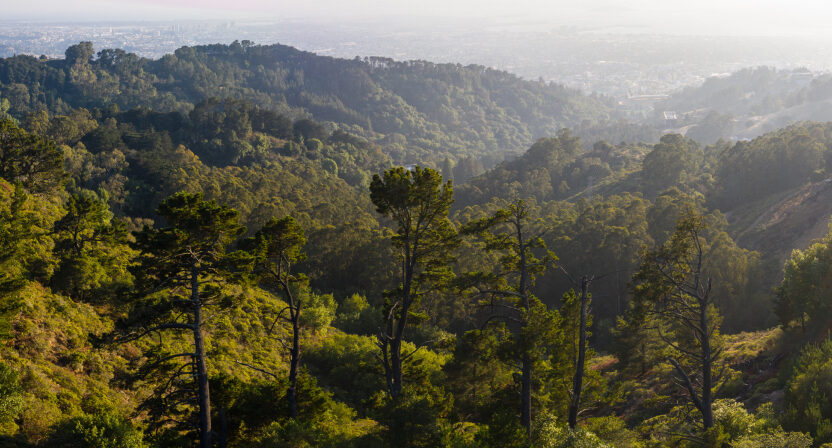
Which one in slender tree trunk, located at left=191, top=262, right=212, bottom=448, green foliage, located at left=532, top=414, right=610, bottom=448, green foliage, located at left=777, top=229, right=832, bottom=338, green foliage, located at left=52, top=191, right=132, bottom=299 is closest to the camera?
slender tree trunk, located at left=191, top=262, right=212, bottom=448

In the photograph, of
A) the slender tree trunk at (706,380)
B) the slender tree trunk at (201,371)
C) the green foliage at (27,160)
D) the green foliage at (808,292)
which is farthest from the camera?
the green foliage at (27,160)

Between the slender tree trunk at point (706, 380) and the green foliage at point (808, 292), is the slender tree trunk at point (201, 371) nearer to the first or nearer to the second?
the slender tree trunk at point (706, 380)

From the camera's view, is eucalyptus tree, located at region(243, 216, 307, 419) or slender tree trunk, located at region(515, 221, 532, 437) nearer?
eucalyptus tree, located at region(243, 216, 307, 419)

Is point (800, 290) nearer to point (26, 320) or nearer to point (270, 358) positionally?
point (270, 358)

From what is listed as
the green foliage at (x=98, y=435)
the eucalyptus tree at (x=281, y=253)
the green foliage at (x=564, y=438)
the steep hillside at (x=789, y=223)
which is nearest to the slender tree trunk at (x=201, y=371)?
the green foliage at (x=98, y=435)

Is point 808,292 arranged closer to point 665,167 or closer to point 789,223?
point 789,223

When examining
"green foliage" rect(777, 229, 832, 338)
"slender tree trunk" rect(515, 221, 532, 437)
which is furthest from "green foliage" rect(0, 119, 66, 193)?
"green foliage" rect(777, 229, 832, 338)

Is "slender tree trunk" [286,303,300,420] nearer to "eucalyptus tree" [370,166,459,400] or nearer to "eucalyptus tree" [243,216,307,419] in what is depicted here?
"eucalyptus tree" [243,216,307,419]

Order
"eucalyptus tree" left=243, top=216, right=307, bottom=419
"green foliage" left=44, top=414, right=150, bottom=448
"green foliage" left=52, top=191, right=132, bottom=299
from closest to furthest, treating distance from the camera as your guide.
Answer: "green foliage" left=44, top=414, right=150, bottom=448 → "eucalyptus tree" left=243, top=216, right=307, bottom=419 → "green foliage" left=52, top=191, right=132, bottom=299

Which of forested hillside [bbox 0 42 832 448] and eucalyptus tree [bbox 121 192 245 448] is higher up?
eucalyptus tree [bbox 121 192 245 448]

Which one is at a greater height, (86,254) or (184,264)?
(184,264)

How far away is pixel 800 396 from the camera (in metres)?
15.8

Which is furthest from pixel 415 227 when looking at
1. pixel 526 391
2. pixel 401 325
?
pixel 526 391

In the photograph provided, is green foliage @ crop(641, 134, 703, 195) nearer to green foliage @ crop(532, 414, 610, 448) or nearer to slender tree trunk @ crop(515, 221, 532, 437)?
slender tree trunk @ crop(515, 221, 532, 437)
